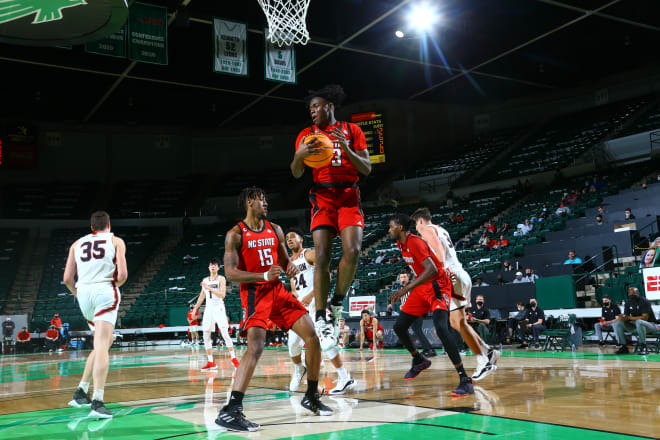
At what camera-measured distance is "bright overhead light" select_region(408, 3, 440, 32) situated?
1894 centimetres

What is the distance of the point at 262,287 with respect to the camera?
15.1ft

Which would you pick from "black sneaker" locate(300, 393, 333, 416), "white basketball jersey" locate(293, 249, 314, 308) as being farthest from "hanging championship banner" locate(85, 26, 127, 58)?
"black sneaker" locate(300, 393, 333, 416)

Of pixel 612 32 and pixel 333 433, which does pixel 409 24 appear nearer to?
pixel 612 32

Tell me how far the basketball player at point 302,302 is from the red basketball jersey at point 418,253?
122 cm

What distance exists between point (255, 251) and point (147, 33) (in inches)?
454

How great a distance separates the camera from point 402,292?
5.57 meters

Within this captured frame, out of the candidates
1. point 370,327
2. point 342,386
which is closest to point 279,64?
point 370,327

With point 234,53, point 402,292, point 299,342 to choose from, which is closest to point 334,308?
point 402,292

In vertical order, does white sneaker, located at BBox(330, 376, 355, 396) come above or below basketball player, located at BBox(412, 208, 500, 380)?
below

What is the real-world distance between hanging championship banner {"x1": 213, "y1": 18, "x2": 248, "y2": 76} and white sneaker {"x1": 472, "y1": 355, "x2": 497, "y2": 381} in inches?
439

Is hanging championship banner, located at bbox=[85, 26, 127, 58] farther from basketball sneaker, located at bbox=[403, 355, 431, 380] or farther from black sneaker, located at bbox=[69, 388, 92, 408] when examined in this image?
basketball sneaker, located at bbox=[403, 355, 431, 380]

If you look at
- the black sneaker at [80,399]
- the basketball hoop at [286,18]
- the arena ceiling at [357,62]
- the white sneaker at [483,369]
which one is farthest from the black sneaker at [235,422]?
the arena ceiling at [357,62]

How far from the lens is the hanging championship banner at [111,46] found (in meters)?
13.5

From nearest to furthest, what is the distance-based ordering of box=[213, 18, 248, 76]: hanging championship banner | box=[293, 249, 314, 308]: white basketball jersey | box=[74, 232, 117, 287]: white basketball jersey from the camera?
1. box=[74, 232, 117, 287]: white basketball jersey
2. box=[293, 249, 314, 308]: white basketball jersey
3. box=[213, 18, 248, 76]: hanging championship banner
